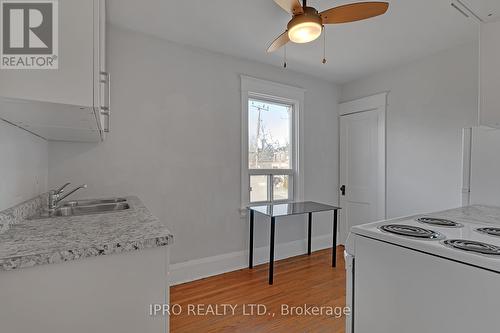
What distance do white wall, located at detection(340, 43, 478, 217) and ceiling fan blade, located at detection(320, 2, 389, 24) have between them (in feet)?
6.26

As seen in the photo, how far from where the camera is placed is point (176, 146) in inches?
106

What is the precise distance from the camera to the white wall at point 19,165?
1.26 meters

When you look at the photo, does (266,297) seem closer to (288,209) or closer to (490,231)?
(288,209)

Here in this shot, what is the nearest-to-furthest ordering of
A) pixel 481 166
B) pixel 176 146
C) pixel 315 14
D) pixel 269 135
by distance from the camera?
pixel 315 14 < pixel 481 166 < pixel 176 146 < pixel 269 135

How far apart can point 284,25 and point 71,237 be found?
7.87 ft

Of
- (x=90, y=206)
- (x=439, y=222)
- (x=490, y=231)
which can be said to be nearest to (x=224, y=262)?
(x=90, y=206)

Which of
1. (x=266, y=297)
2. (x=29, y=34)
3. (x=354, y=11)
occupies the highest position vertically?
(x=354, y=11)

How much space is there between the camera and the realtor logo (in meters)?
0.84

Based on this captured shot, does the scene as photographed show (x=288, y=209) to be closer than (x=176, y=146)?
No

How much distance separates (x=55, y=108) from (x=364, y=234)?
1545 mm

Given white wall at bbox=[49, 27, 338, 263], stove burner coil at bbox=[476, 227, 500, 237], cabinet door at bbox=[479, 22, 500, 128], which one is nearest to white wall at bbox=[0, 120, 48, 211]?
white wall at bbox=[49, 27, 338, 263]

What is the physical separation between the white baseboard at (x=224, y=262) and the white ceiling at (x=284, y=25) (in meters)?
2.46

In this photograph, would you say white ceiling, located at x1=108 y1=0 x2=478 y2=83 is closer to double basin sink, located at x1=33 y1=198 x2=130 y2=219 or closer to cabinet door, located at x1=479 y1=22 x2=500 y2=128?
cabinet door, located at x1=479 y1=22 x2=500 y2=128

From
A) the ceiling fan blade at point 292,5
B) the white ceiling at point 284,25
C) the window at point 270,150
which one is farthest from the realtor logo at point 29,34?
the window at point 270,150
